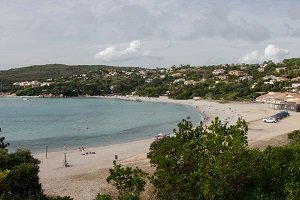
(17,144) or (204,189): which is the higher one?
(204,189)

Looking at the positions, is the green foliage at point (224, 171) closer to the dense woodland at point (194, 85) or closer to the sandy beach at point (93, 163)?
the sandy beach at point (93, 163)

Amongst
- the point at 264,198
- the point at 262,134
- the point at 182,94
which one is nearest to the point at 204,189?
the point at 264,198

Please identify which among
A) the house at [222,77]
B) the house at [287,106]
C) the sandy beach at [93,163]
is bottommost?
the sandy beach at [93,163]

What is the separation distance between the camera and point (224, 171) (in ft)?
43.3

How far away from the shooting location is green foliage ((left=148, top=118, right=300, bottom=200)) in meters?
13.3

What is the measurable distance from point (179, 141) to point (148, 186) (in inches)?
285

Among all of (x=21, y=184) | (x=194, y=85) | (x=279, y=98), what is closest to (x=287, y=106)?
(x=279, y=98)

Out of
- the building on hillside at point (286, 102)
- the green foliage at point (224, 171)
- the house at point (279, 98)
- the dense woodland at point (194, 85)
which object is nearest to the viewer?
the green foliage at point (224, 171)

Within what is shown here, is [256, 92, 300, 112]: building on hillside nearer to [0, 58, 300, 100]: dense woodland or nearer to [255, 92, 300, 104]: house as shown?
[255, 92, 300, 104]: house

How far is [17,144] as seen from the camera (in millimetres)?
52344

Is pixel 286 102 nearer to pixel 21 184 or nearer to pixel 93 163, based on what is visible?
pixel 93 163

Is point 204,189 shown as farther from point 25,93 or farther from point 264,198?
point 25,93

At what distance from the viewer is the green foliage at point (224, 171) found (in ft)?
43.5

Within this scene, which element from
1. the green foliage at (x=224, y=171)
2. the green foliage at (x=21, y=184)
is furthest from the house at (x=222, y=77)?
the green foliage at (x=224, y=171)
